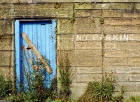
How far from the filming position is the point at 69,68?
7.30 metres

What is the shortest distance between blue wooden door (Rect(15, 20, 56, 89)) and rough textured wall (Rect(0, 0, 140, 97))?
0.24 metres

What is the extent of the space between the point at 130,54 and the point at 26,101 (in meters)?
3.44

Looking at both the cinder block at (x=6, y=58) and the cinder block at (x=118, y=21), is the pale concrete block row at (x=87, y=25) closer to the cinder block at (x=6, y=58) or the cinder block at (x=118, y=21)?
the cinder block at (x=118, y=21)

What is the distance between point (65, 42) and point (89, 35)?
0.77 metres

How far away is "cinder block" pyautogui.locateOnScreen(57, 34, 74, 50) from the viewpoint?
731 cm

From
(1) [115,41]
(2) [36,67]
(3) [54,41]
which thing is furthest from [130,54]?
(2) [36,67]

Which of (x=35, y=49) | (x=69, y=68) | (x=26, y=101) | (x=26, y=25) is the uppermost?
(x=26, y=25)

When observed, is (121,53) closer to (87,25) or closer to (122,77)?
(122,77)

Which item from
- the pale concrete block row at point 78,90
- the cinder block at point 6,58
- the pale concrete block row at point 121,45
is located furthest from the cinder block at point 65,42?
the cinder block at point 6,58

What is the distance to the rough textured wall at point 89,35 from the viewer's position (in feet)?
23.9

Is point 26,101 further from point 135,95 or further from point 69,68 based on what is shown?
point 135,95

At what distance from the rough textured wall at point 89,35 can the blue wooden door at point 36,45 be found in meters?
0.24

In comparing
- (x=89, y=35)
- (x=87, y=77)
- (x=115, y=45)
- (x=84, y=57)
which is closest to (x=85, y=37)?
(x=89, y=35)

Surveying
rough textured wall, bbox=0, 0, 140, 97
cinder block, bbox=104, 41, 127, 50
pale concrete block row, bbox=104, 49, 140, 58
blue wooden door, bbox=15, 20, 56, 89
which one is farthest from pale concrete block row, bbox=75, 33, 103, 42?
blue wooden door, bbox=15, 20, 56, 89
